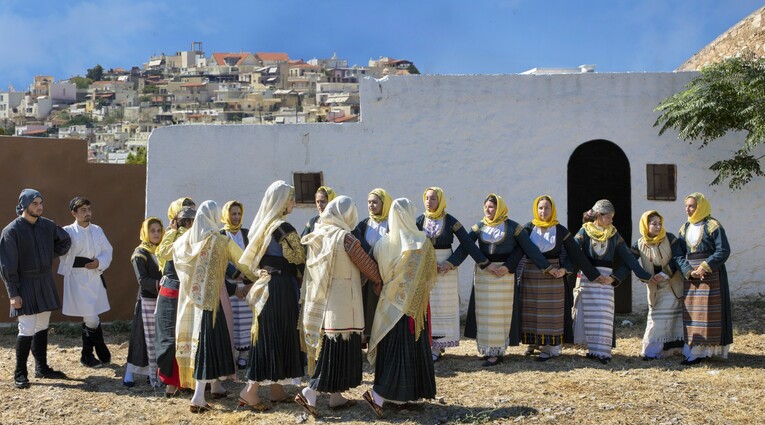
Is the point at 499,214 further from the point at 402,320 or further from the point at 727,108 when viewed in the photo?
the point at 727,108

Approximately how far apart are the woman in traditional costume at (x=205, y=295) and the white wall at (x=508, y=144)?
382 centimetres

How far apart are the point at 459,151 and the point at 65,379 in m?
4.91

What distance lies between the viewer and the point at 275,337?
6.58 meters

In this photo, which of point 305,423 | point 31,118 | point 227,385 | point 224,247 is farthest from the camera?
point 31,118

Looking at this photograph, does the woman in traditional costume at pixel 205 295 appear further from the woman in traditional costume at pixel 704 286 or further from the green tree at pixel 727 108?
the green tree at pixel 727 108

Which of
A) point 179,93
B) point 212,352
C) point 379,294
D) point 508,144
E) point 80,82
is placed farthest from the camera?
point 80,82

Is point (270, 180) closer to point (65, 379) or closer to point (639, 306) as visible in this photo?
point (65, 379)

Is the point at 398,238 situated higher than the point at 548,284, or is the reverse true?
the point at 398,238

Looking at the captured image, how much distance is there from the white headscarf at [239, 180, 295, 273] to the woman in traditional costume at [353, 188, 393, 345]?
89 cm

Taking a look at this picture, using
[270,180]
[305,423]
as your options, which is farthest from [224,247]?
[270,180]

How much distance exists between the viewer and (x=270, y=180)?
34.9 feet

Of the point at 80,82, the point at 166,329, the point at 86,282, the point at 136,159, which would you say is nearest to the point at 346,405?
the point at 166,329

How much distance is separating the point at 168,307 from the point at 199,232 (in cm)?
83

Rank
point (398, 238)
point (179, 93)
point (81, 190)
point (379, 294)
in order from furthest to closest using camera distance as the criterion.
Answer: point (179, 93), point (81, 190), point (379, 294), point (398, 238)
